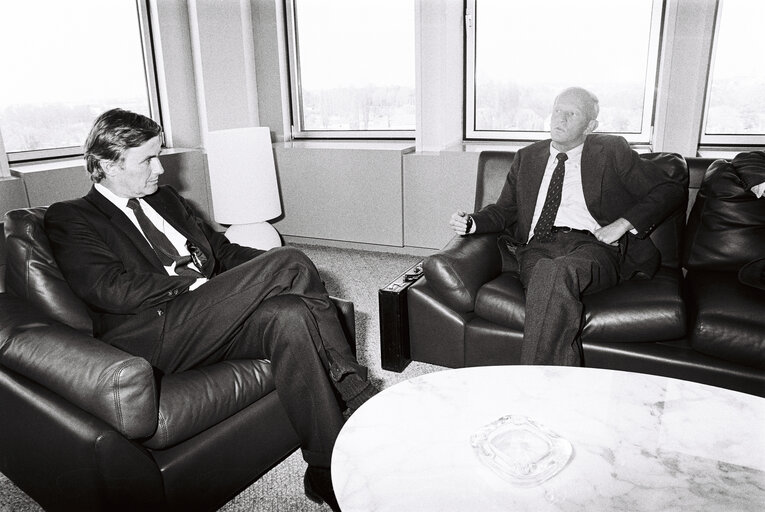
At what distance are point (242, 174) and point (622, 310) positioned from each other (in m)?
2.08

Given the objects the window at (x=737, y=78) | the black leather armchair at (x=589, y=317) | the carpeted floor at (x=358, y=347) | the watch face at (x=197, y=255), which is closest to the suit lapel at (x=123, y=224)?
the watch face at (x=197, y=255)

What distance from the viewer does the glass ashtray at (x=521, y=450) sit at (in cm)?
111

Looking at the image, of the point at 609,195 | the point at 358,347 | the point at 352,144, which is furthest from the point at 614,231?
the point at 352,144

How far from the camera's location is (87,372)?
1360mm

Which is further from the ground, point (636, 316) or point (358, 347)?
point (636, 316)

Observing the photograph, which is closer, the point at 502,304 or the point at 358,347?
the point at 502,304

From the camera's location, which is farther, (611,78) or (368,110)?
(368,110)

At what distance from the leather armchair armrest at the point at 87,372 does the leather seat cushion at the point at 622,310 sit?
137 cm

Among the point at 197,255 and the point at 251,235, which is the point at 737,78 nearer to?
the point at 251,235

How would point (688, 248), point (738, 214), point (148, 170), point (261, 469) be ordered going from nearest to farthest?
point (261, 469)
point (148, 170)
point (738, 214)
point (688, 248)

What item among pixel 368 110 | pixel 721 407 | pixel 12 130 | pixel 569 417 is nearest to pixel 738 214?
pixel 721 407

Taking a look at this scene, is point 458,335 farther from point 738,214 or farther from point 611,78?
point 611,78

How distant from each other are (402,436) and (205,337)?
805 mm

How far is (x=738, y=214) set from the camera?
88.8 inches
